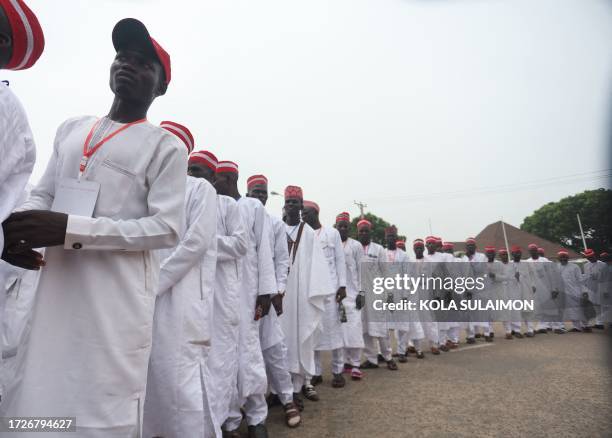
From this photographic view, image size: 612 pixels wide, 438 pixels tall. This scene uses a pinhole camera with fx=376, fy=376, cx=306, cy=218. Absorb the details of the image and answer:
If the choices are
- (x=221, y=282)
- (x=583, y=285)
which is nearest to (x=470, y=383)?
(x=221, y=282)

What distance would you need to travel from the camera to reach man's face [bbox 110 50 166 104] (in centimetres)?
161

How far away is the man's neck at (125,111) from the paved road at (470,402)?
2836 millimetres

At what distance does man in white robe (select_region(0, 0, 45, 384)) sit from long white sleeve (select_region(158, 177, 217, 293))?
992 millimetres

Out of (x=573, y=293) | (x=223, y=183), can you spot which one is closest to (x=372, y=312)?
(x=223, y=183)

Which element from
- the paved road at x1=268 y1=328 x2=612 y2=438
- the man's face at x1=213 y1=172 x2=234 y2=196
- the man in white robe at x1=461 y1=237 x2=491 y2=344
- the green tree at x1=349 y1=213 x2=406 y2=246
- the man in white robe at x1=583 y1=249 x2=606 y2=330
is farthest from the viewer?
the green tree at x1=349 y1=213 x2=406 y2=246

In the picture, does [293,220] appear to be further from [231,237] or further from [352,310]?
[231,237]

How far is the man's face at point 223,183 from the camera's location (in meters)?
3.62

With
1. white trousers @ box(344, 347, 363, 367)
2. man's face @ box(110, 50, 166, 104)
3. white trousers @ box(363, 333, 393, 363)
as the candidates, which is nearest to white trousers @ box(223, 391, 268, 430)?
man's face @ box(110, 50, 166, 104)

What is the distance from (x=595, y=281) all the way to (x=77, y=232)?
14980 mm

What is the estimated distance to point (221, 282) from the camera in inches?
116

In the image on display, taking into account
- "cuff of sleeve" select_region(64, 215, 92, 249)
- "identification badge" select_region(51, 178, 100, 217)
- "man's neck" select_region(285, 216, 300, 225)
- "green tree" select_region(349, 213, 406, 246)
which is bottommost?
"cuff of sleeve" select_region(64, 215, 92, 249)

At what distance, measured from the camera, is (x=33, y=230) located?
1.22 meters

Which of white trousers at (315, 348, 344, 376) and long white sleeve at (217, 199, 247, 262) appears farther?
white trousers at (315, 348, 344, 376)

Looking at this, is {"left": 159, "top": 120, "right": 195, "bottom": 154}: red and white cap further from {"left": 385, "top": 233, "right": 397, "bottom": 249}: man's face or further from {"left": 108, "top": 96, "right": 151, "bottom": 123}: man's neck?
{"left": 385, "top": 233, "right": 397, "bottom": 249}: man's face
